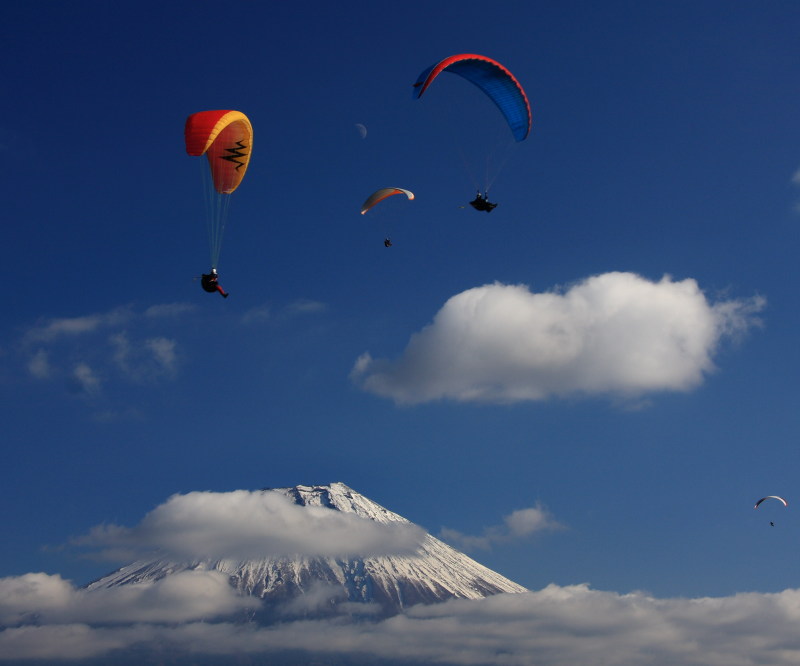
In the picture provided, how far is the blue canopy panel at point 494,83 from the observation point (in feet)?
148

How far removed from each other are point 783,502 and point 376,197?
→ 126 feet

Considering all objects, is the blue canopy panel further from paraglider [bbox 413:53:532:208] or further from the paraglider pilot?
the paraglider pilot

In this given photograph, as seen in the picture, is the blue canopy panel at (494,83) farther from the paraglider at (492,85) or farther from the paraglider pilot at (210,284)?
the paraglider pilot at (210,284)

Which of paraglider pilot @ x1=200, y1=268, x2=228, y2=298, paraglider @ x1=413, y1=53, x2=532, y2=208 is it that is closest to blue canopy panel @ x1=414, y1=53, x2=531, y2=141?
paraglider @ x1=413, y1=53, x2=532, y2=208

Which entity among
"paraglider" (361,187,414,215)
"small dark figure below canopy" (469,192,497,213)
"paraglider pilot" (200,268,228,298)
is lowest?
"paraglider pilot" (200,268,228,298)

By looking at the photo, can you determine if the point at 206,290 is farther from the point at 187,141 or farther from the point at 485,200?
the point at 485,200

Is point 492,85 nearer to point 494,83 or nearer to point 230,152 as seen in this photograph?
point 494,83

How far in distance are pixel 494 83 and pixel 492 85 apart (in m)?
0.19

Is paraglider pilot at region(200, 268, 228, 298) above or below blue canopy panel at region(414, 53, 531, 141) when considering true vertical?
below

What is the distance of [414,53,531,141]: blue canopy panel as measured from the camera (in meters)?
45.1

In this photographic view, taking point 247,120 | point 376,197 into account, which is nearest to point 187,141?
point 247,120

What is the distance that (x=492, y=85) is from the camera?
157 feet

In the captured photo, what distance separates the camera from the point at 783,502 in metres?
68.2

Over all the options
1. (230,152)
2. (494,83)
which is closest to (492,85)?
(494,83)
